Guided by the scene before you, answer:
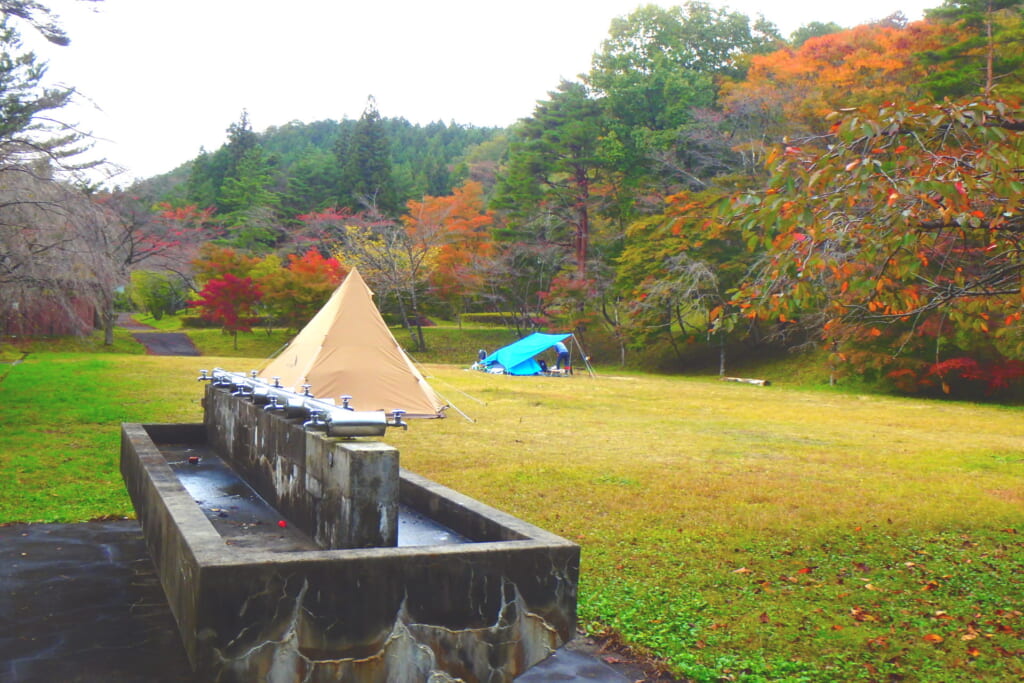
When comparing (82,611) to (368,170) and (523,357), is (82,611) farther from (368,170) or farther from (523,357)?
(368,170)

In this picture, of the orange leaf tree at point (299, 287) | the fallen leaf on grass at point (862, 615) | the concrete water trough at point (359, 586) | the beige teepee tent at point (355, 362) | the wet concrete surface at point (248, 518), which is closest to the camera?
the concrete water trough at point (359, 586)

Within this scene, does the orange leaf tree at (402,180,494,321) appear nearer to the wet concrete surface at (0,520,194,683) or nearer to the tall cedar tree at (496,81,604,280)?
the tall cedar tree at (496,81,604,280)

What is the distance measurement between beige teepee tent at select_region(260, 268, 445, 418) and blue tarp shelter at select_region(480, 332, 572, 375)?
11754 mm

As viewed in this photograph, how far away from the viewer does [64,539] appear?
5551 mm

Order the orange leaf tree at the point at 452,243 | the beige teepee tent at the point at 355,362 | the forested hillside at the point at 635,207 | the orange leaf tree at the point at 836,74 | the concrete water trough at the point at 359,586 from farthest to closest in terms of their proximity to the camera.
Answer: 1. the orange leaf tree at the point at 452,243
2. the orange leaf tree at the point at 836,74
3. the forested hillside at the point at 635,207
4. the beige teepee tent at the point at 355,362
5. the concrete water trough at the point at 359,586

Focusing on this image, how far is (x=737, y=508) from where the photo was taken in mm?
6727

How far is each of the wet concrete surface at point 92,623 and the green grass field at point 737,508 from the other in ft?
2.30

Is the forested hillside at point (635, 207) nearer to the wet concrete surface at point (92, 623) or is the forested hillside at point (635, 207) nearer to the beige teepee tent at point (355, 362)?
the beige teepee tent at point (355, 362)

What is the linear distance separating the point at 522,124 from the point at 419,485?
103 feet

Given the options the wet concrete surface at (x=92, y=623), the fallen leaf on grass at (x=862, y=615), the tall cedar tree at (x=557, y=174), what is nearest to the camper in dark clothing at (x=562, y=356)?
the tall cedar tree at (x=557, y=174)

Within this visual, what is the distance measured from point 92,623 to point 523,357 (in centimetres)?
2037

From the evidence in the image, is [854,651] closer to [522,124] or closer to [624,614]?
[624,614]

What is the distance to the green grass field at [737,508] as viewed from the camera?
3984 millimetres

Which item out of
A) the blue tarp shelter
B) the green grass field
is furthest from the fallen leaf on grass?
the blue tarp shelter
